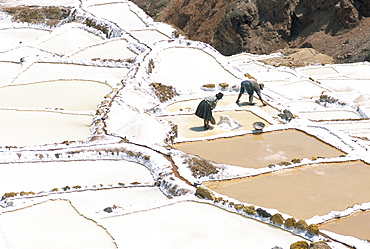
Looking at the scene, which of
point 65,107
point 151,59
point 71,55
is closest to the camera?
point 65,107

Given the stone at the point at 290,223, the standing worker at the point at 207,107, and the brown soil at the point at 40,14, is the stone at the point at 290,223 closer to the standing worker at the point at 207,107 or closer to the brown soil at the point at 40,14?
the standing worker at the point at 207,107

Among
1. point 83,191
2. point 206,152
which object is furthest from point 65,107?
→ point 83,191

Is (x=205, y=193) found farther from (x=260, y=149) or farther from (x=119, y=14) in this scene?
(x=119, y=14)

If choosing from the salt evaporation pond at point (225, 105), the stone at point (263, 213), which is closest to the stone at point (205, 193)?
the stone at point (263, 213)

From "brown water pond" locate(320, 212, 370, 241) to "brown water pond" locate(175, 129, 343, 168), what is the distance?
3.63m

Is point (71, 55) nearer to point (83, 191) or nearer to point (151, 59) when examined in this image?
point (151, 59)

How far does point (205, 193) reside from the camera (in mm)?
13727

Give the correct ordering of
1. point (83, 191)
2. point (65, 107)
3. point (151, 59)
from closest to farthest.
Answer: point (83, 191) → point (65, 107) → point (151, 59)

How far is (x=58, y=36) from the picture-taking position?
108ft

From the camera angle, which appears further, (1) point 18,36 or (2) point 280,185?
(1) point 18,36

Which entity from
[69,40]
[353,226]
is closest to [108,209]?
[353,226]

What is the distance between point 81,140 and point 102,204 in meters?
4.41

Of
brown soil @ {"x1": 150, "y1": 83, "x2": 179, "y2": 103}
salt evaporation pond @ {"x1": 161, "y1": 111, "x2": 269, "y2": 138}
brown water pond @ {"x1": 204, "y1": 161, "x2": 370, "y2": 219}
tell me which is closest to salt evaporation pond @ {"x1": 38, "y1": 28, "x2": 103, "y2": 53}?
brown soil @ {"x1": 150, "y1": 83, "x2": 179, "y2": 103}

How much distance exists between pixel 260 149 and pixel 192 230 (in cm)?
634
